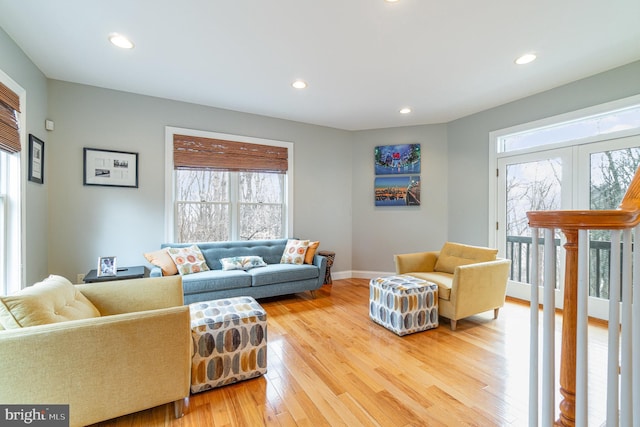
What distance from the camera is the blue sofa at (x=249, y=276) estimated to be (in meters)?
3.02

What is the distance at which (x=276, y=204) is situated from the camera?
173 inches

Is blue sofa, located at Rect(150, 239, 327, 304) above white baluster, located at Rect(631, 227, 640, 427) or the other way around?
the other way around

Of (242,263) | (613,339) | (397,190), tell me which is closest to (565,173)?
(397,190)

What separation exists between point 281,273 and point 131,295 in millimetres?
1738

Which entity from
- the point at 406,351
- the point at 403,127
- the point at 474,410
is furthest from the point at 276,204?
the point at 474,410

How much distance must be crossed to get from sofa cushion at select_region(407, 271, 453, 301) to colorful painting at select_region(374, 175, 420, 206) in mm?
1561

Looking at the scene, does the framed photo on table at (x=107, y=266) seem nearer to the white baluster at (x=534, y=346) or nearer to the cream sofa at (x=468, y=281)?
the cream sofa at (x=468, y=281)

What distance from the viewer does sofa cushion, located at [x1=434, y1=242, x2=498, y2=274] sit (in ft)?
9.95

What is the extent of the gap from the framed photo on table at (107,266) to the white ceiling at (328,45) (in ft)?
6.67

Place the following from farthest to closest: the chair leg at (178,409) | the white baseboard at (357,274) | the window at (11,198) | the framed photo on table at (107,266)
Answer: the white baseboard at (357,274)
the framed photo on table at (107,266)
the window at (11,198)
the chair leg at (178,409)

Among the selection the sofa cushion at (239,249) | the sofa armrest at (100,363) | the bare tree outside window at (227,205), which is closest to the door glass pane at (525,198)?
the sofa cushion at (239,249)

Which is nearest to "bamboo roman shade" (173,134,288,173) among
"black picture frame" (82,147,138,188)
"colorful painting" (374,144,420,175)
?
"black picture frame" (82,147,138,188)

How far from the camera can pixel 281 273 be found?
3467mm

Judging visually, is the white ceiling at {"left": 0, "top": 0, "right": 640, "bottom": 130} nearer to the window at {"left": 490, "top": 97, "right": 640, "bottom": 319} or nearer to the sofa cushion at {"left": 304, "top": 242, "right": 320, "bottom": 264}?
the window at {"left": 490, "top": 97, "right": 640, "bottom": 319}
